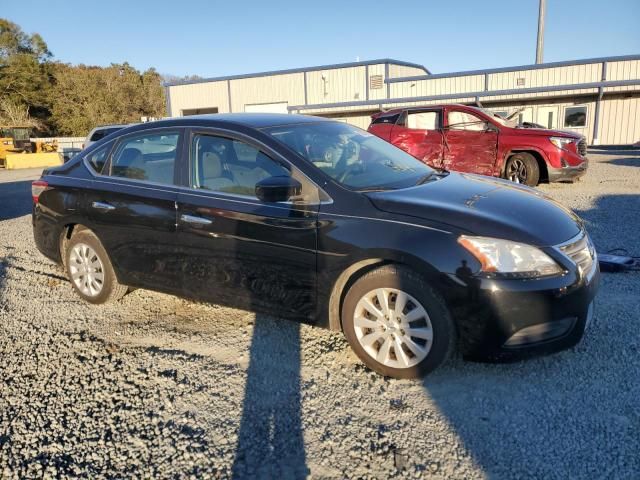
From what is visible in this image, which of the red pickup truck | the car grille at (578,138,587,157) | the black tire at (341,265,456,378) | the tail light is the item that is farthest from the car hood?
the car grille at (578,138,587,157)

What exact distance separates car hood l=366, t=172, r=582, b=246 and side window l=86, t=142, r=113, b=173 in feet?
8.64

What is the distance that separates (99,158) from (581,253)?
4.04 metres

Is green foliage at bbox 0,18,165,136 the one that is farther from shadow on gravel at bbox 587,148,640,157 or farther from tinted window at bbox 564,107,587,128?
shadow on gravel at bbox 587,148,640,157

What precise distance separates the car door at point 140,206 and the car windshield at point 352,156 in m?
0.98

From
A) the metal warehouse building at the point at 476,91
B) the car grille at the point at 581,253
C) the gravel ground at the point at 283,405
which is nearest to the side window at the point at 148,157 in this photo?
the gravel ground at the point at 283,405

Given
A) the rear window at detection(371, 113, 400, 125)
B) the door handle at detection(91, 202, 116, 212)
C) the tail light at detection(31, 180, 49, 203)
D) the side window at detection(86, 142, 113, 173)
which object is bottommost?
the door handle at detection(91, 202, 116, 212)

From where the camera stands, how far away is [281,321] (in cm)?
422

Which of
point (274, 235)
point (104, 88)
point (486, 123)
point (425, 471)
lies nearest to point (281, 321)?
point (274, 235)

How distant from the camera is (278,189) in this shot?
10.9 ft

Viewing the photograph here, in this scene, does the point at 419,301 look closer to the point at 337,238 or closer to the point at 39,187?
the point at 337,238

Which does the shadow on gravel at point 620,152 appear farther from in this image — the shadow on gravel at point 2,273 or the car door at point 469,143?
the shadow on gravel at point 2,273

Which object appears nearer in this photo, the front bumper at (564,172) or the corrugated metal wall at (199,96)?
the front bumper at (564,172)

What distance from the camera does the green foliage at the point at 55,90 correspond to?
47.8m

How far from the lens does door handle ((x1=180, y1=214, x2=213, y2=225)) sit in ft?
12.4
